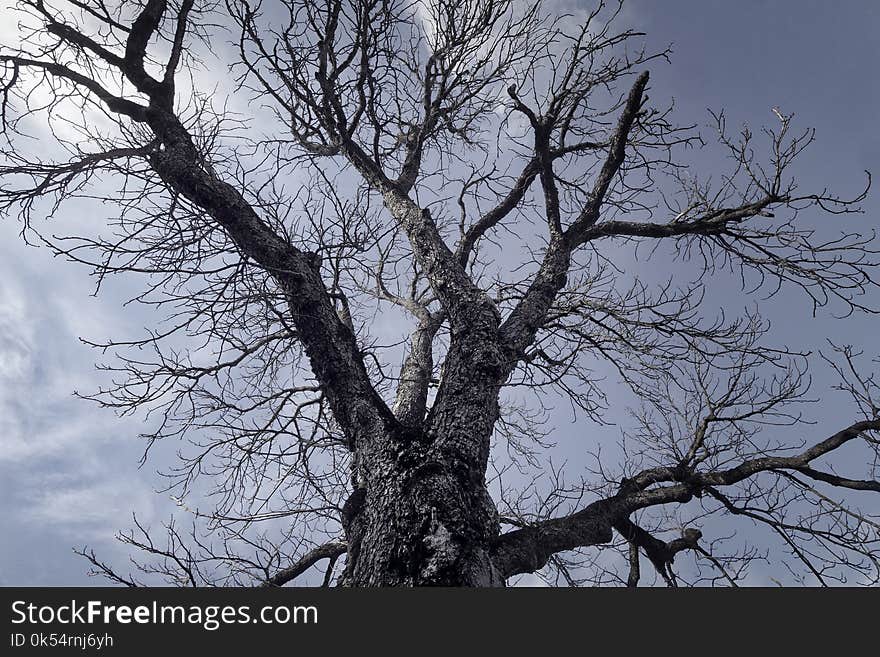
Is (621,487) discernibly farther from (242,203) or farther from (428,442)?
(242,203)

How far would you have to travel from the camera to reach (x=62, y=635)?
85.5 inches

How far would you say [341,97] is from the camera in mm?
4117

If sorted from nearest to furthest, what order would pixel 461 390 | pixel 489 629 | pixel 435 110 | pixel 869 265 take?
pixel 489 629 < pixel 461 390 < pixel 869 265 < pixel 435 110

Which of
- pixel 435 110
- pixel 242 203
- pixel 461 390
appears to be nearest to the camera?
pixel 461 390

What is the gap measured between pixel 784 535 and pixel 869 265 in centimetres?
199

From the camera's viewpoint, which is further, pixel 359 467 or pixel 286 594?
pixel 359 467

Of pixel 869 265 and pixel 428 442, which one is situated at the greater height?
pixel 869 265

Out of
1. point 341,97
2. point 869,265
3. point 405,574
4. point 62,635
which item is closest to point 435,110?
point 341,97

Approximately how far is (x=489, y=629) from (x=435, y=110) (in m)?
4.04

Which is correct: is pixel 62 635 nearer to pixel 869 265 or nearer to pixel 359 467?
pixel 359 467

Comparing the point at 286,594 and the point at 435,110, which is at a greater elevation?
the point at 435,110

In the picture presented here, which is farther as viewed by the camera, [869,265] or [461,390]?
[869,265]

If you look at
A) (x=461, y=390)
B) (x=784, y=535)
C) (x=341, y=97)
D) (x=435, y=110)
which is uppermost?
(x=435, y=110)

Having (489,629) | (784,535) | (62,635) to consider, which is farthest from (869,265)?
(62,635)
